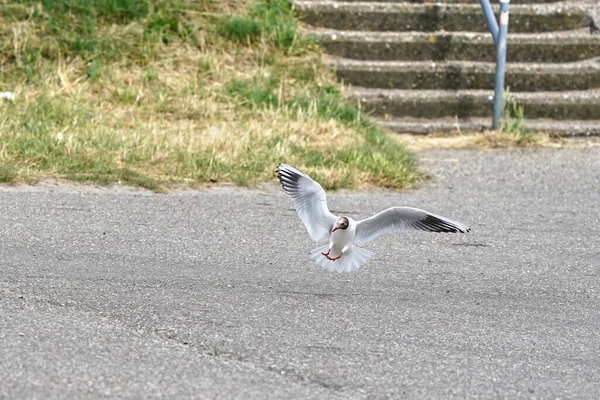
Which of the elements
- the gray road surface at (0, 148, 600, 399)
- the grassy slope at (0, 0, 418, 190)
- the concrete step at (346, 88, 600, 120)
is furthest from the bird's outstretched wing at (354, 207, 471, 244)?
the concrete step at (346, 88, 600, 120)

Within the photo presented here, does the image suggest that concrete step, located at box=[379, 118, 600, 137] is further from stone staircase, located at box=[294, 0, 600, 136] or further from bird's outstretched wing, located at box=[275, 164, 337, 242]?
bird's outstretched wing, located at box=[275, 164, 337, 242]

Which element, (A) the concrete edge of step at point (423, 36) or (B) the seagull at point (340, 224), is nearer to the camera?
(B) the seagull at point (340, 224)

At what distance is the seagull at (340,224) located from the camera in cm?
527

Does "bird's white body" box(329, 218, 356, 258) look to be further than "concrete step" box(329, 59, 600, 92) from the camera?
No

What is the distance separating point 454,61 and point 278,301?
593 centimetres

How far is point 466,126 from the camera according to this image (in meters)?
10.2

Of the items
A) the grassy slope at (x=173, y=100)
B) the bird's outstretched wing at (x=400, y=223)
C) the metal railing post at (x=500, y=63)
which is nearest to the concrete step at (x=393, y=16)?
the grassy slope at (x=173, y=100)

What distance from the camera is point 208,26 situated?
1059 centimetres

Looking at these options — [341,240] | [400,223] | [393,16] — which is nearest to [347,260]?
[341,240]

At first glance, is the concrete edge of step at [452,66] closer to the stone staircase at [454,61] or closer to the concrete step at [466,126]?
the stone staircase at [454,61]

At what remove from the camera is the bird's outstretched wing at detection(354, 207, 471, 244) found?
528cm

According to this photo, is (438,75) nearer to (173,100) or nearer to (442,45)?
(442,45)

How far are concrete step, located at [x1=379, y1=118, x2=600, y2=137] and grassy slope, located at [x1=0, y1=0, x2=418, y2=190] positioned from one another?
0.65m

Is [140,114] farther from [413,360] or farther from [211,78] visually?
[413,360]
